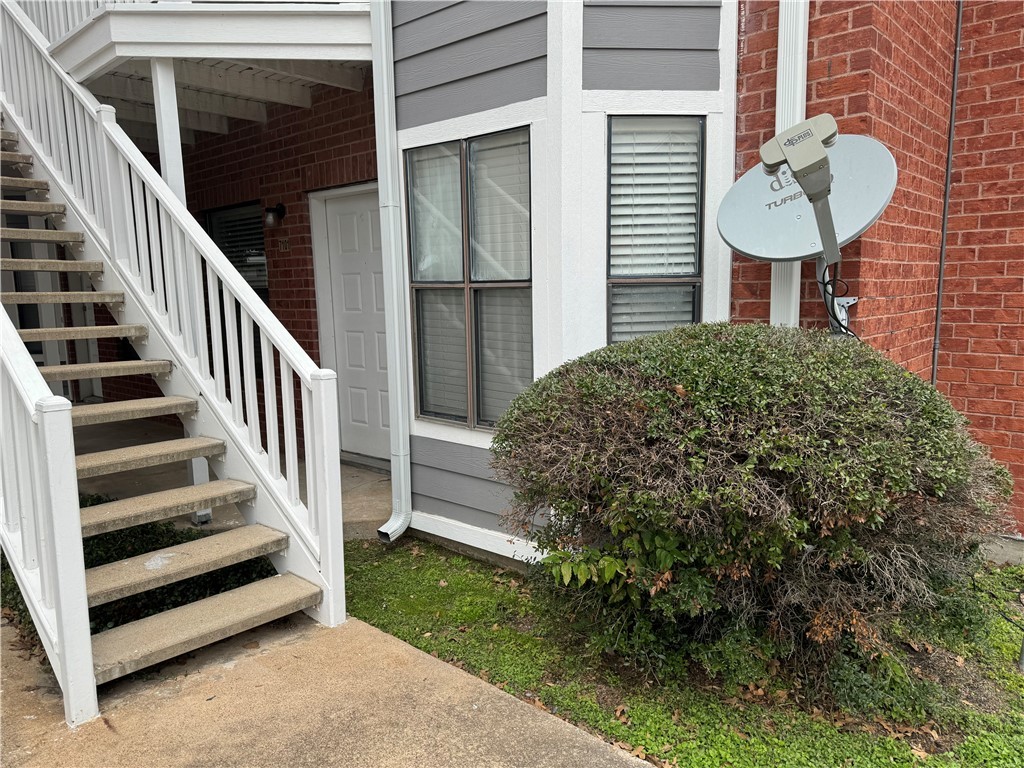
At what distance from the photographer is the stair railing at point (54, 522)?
247 centimetres

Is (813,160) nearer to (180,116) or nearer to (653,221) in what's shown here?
(653,221)

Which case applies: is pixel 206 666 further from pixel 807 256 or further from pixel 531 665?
pixel 807 256

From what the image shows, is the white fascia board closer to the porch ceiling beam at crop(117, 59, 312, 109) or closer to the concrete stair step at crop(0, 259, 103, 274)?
the porch ceiling beam at crop(117, 59, 312, 109)

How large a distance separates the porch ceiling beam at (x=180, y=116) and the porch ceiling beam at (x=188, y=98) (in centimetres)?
23

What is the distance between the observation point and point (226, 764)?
2.33 m

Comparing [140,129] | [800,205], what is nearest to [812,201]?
[800,205]

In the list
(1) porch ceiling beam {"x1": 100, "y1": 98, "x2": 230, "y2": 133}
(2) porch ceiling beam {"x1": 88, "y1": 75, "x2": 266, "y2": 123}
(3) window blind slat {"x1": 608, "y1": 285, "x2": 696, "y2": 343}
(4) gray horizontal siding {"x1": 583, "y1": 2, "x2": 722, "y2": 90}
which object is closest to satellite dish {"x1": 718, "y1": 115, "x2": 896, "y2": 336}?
(3) window blind slat {"x1": 608, "y1": 285, "x2": 696, "y2": 343}

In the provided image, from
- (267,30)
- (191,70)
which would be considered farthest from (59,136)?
(267,30)

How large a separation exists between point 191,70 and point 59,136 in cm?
98

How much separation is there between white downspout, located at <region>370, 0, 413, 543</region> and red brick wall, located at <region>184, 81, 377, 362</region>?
2.91 ft

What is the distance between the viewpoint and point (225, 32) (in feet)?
13.4

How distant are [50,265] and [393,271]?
1.98 metres

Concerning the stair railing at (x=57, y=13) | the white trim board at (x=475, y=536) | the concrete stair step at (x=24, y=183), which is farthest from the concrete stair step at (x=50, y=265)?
the white trim board at (x=475, y=536)

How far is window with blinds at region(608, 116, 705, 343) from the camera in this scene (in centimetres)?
359
